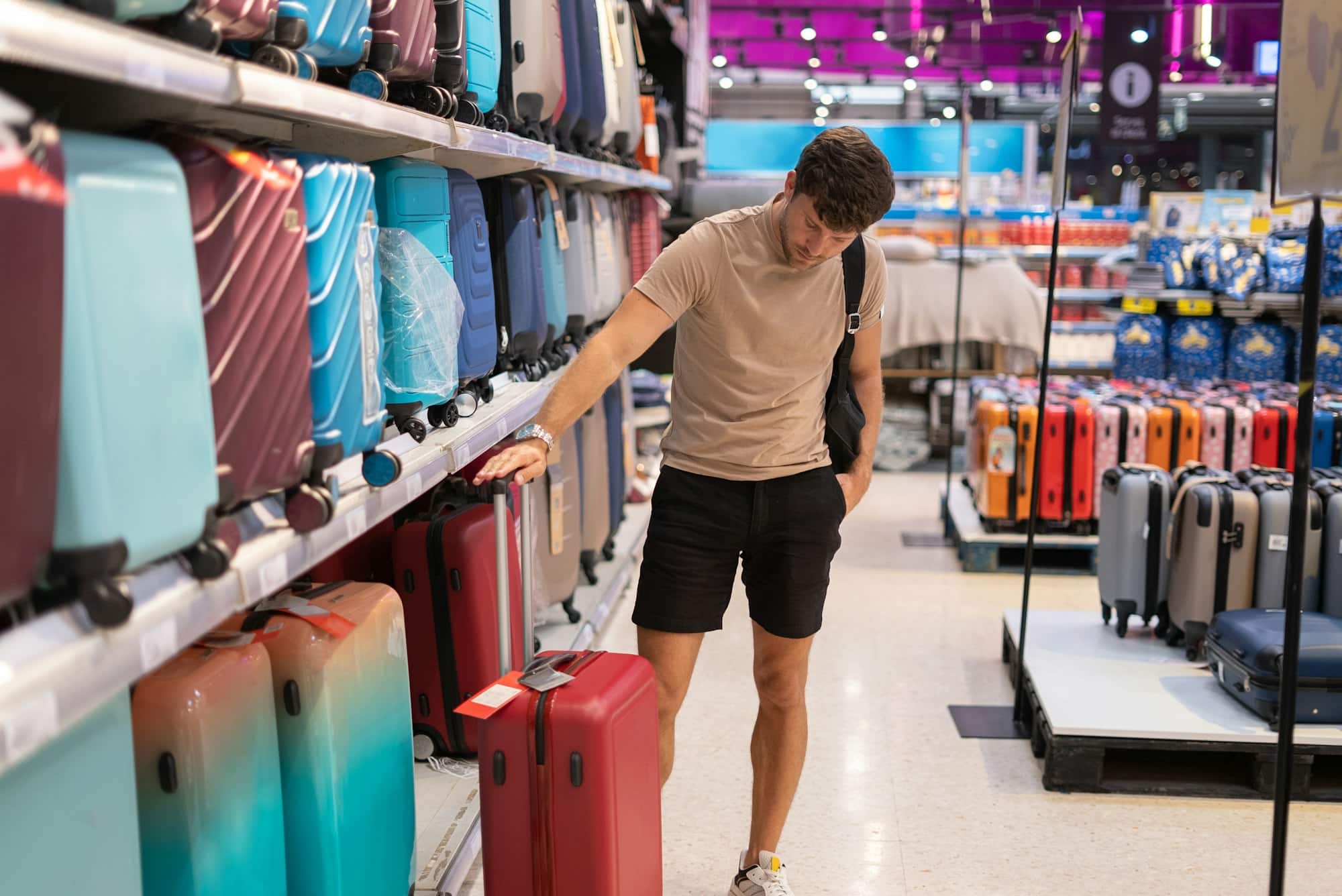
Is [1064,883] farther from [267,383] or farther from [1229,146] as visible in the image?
[1229,146]

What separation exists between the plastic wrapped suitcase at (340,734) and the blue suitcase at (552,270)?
163cm

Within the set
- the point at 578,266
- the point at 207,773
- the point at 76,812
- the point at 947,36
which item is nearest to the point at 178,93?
the point at 76,812

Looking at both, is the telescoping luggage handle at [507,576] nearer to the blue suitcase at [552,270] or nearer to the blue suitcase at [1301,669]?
the blue suitcase at [552,270]

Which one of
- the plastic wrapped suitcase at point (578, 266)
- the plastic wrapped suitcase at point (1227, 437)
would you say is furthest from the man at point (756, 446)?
the plastic wrapped suitcase at point (1227, 437)

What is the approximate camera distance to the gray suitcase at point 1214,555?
3.71 meters

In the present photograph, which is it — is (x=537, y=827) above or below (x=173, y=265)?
below

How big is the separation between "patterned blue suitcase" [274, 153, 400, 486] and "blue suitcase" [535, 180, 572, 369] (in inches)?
64.2

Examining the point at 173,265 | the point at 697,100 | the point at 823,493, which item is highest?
the point at 697,100

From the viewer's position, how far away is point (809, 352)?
95.0 inches

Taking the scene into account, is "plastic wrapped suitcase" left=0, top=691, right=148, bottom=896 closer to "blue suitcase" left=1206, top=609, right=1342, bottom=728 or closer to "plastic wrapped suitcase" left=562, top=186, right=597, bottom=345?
"plastic wrapped suitcase" left=562, top=186, right=597, bottom=345

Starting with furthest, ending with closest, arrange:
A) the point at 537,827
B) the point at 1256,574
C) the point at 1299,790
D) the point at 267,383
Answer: the point at 1256,574
the point at 1299,790
the point at 537,827
the point at 267,383

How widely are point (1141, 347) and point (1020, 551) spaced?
8.95ft

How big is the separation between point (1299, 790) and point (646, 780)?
206 cm

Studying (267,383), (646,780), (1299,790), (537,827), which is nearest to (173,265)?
(267,383)
